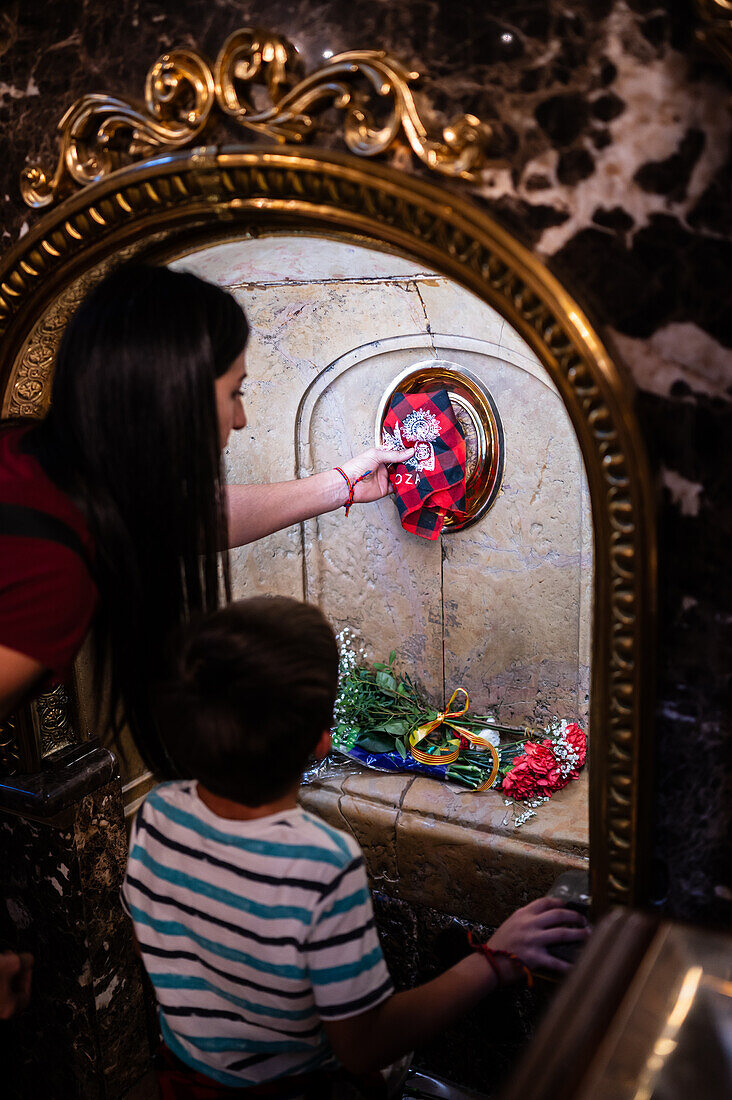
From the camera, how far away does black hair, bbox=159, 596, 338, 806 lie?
48.7 inches

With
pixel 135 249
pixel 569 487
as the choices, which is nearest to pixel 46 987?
pixel 135 249

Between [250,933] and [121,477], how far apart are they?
804mm

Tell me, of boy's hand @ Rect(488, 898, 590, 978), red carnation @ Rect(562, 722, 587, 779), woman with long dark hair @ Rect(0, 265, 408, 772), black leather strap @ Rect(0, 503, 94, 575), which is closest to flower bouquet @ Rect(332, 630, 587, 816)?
red carnation @ Rect(562, 722, 587, 779)

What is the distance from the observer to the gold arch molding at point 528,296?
4.26ft

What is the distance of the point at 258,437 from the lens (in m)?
3.53

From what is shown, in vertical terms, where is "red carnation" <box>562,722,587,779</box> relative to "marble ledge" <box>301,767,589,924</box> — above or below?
above

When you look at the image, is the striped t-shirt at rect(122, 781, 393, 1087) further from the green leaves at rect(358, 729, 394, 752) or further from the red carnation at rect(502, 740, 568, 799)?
the green leaves at rect(358, 729, 394, 752)

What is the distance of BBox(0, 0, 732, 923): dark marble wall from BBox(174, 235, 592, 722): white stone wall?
153cm

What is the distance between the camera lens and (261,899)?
1206mm

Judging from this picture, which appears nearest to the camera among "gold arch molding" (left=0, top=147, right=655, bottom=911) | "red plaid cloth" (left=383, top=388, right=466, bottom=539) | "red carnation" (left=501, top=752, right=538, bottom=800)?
"gold arch molding" (left=0, top=147, right=655, bottom=911)

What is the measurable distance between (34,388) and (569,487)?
6.54ft

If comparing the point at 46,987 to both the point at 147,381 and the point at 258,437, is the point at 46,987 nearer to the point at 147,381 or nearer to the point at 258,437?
the point at 147,381

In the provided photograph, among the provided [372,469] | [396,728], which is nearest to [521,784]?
[396,728]

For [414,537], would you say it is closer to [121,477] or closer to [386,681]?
[386,681]
